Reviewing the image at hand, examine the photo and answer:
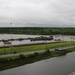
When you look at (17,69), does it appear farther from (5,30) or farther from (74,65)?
(5,30)

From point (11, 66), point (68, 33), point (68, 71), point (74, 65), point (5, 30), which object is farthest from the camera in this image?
point (5, 30)

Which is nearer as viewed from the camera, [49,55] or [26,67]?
[26,67]

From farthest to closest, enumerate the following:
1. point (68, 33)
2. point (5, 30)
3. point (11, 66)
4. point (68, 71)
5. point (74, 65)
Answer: point (5, 30)
point (68, 33)
point (74, 65)
point (11, 66)
point (68, 71)

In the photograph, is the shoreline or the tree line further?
the tree line

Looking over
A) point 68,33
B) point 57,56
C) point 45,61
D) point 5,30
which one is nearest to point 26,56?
point 45,61

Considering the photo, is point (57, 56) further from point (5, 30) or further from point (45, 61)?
point (5, 30)

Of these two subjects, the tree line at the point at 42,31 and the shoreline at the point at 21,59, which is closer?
the shoreline at the point at 21,59

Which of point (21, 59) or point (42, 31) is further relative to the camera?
point (42, 31)

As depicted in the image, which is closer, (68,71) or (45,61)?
(68,71)

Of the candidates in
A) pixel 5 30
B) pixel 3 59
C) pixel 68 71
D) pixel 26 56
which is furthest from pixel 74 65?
pixel 5 30
